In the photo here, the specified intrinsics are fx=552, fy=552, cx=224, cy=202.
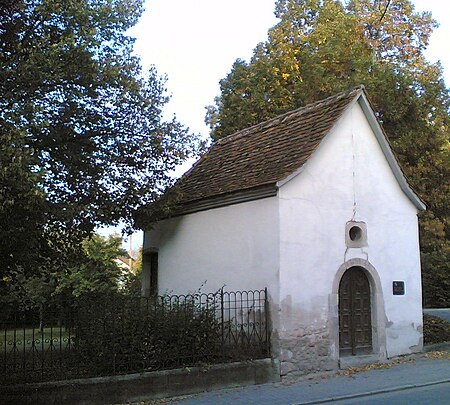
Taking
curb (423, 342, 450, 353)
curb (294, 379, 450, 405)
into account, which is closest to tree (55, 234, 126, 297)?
curb (423, 342, 450, 353)

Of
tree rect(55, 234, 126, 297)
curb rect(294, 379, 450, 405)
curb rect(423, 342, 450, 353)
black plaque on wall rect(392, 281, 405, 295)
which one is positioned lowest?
curb rect(294, 379, 450, 405)

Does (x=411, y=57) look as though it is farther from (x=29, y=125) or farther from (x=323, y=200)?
(x=29, y=125)

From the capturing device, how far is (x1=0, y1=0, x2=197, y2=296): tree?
9.61 metres

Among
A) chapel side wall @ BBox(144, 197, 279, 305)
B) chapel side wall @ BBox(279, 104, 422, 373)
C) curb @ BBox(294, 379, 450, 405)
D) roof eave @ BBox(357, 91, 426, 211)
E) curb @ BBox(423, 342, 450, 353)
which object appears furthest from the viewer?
curb @ BBox(423, 342, 450, 353)

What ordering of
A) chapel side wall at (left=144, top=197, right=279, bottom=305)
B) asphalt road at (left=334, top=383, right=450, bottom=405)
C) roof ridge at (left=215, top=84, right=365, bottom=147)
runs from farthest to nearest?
roof ridge at (left=215, top=84, right=365, bottom=147) < chapel side wall at (left=144, top=197, right=279, bottom=305) < asphalt road at (left=334, top=383, right=450, bottom=405)

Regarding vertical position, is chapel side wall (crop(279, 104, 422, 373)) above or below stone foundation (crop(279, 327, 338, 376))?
above

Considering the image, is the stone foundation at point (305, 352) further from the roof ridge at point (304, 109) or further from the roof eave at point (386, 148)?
the roof ridge at point (304, 109)

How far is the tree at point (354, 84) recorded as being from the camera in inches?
950

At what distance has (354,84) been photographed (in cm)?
2377

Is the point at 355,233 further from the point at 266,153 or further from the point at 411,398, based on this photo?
the point at 411,398

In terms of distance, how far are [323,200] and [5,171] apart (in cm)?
677

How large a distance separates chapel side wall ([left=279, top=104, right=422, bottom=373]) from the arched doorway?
0.83 feet

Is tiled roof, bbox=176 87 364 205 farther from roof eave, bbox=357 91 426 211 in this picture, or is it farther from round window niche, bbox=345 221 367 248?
round window niche, bbox=345 221 367 248

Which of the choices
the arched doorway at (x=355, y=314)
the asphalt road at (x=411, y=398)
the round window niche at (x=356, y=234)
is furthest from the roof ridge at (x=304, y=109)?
the asphalt road at (x=411, y=398)
